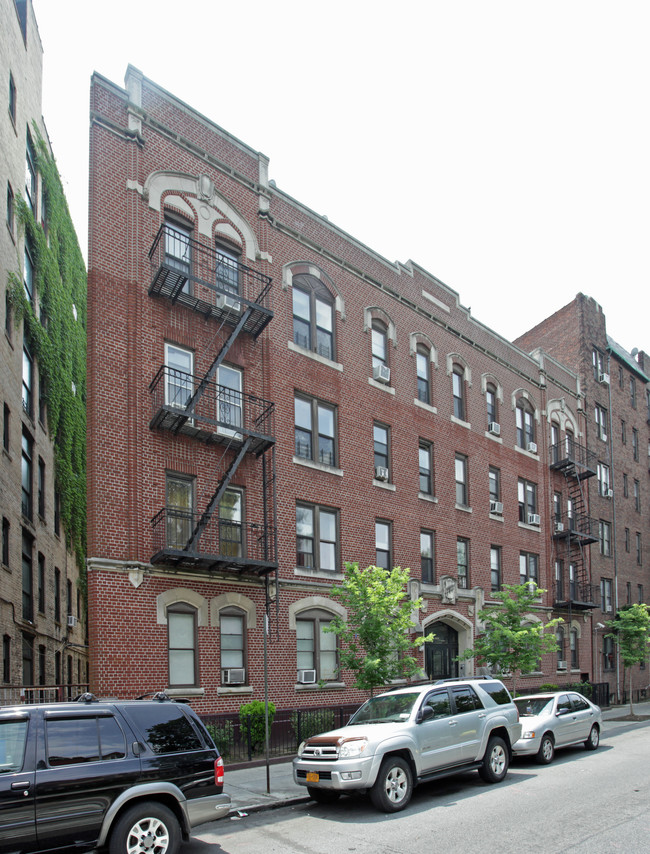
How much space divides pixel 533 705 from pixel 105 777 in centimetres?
1157

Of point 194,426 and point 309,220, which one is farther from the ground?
point 309,220

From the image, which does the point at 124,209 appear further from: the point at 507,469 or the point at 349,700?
the point at 507,469

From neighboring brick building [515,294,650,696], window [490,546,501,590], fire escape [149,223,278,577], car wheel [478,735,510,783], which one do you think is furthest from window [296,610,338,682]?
neighboring brick building [515,294,650,696]

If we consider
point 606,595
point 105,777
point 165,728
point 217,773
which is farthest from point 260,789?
point 606,595

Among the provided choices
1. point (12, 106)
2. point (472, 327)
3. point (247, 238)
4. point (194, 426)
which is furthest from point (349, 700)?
point (12, 106)

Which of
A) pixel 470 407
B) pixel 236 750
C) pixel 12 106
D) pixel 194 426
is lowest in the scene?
pixel 236 750

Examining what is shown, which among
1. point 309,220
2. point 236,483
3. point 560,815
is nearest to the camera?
point 560,815

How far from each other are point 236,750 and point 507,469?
1754cm

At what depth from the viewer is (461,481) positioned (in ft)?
93.5

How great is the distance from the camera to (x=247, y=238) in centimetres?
2130

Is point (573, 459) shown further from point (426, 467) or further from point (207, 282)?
point (207, 282)

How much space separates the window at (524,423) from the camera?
3284cm

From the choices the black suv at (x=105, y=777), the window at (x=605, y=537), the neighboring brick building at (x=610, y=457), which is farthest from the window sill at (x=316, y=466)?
the window at (x=605, y=537)

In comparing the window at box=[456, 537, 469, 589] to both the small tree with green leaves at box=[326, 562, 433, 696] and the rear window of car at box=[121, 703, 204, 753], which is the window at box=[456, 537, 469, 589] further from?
the rear window of car at box=[121, 703, 204, 753]
